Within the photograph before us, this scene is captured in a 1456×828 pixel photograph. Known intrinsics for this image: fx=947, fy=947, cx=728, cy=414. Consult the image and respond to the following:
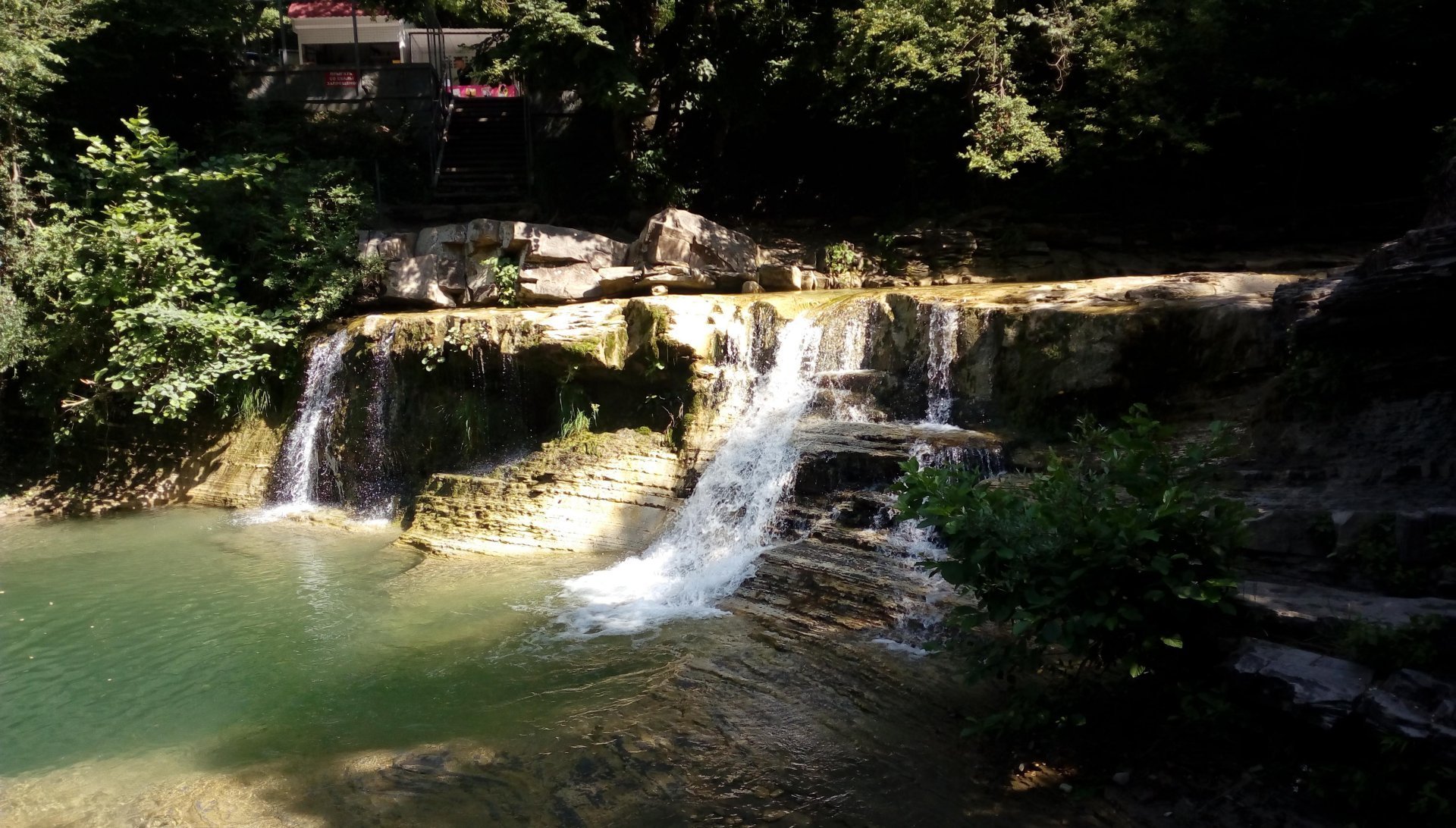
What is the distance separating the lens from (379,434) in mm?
11305

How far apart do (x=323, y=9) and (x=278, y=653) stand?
18.3 m

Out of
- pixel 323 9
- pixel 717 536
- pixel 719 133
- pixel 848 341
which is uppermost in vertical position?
pixel 323 9

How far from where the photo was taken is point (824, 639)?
20.3 feet

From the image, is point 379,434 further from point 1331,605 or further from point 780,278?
point 1331,605

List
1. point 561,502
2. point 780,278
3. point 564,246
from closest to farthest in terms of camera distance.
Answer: point 561,502, point 780,278, point 564,246

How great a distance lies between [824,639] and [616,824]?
2243 mm

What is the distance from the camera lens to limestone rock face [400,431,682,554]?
29.5 ft

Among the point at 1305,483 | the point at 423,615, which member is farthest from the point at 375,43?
the point at 1305,483

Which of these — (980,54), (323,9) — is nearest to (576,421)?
(980,54)

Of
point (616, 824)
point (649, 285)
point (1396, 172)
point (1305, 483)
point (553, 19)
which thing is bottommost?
point (616, 824)

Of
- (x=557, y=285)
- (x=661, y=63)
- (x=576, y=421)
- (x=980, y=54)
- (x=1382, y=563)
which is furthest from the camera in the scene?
(x=661, y=63)

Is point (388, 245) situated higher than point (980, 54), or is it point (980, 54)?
point (980, 54)

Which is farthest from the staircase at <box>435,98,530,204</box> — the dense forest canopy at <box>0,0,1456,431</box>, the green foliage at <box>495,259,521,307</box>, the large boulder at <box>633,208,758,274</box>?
the large boulder at <box>633,208,758,274</box>

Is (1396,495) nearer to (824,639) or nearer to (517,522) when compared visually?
(824,639)
